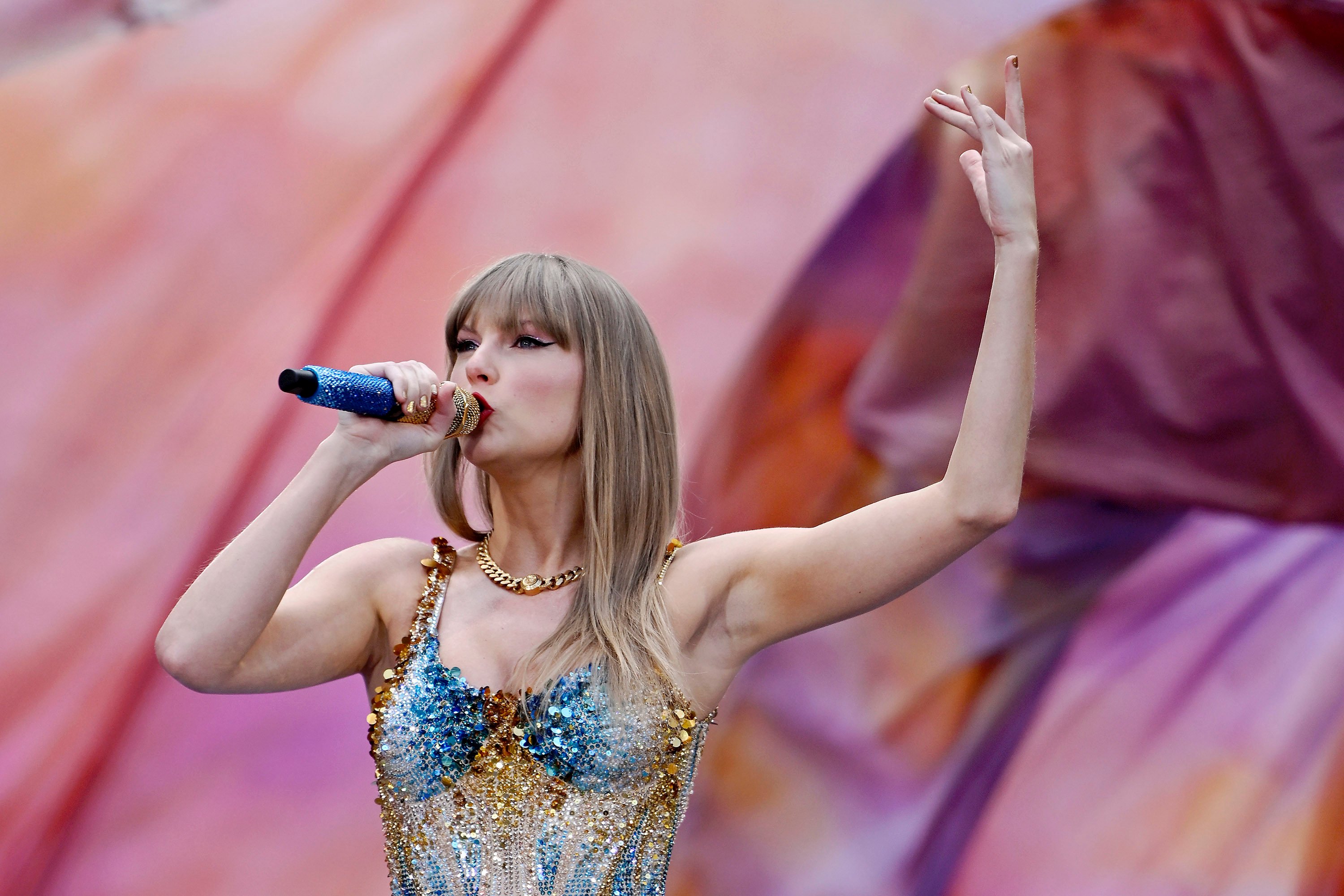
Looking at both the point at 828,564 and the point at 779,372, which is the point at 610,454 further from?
the point at 779,372

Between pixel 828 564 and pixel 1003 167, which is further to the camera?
pixel 828 564

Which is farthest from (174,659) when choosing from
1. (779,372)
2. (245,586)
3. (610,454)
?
(779,372)

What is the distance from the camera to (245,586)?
1.26 meters

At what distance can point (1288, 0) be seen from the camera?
7.01ft

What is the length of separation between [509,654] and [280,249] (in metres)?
1.06

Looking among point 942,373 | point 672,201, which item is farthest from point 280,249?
point 942,373

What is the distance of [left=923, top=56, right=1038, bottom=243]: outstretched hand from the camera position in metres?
1.25

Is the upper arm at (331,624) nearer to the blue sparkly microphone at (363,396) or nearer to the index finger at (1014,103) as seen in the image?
the blue sparkly microphone at (363,396)

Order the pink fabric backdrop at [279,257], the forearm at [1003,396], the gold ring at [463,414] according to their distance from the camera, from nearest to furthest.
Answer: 1. the forearm at [1003,396]
2. the gold ring at [463,414]
3. the pink fabric backdrop at [279,257]

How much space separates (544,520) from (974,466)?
55 cm

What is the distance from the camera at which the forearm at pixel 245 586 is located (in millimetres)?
1262

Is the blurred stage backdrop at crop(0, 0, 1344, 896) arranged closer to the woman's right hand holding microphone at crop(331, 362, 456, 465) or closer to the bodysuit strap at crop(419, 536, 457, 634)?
the bodysuit strap at crop(419, 536, 457, 634)

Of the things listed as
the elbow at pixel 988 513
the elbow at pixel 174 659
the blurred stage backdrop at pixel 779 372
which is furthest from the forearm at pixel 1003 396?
the blurred stage backdrop at pixel 779 372

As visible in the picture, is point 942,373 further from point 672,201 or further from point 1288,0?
point 1288,0
